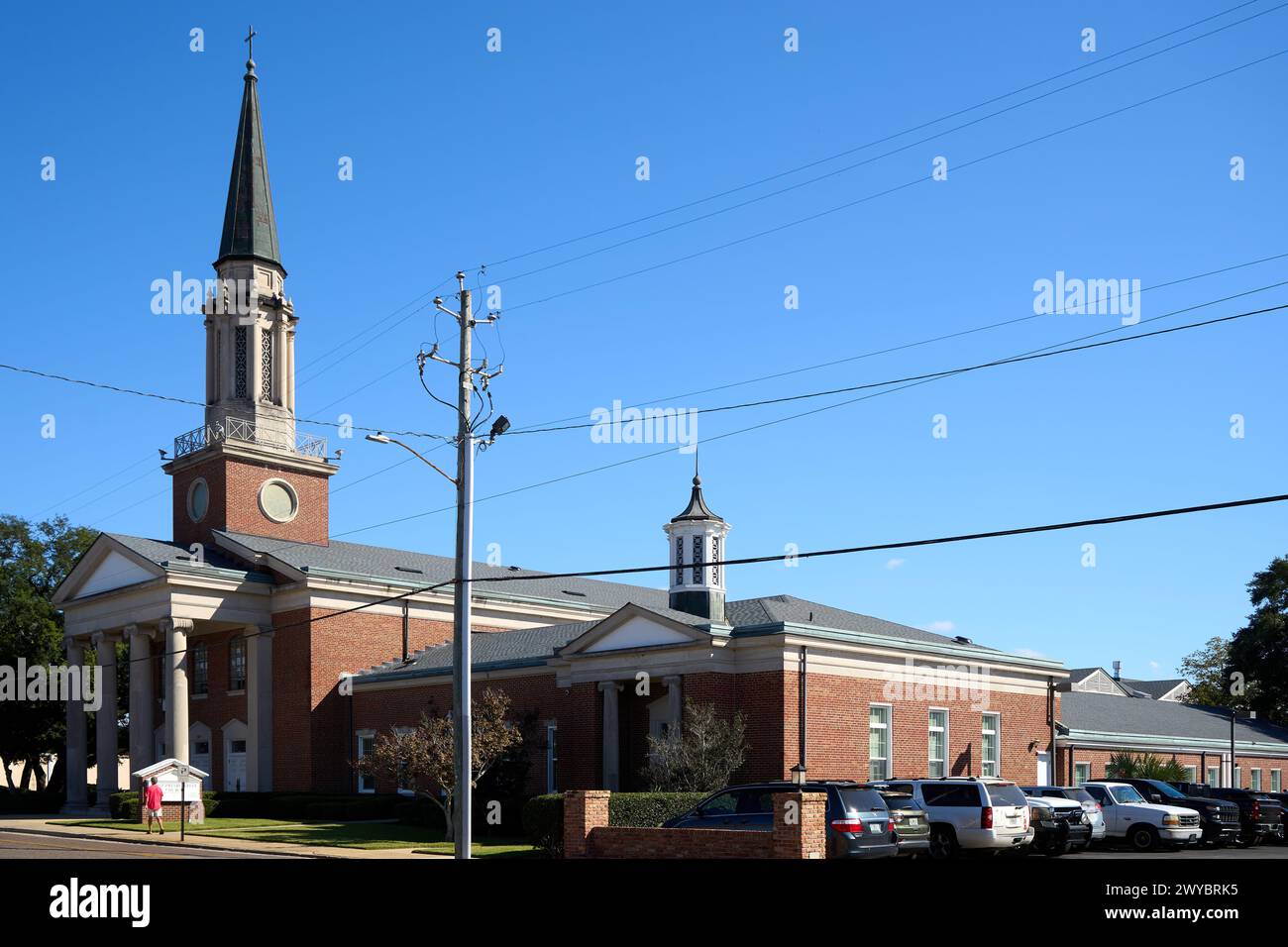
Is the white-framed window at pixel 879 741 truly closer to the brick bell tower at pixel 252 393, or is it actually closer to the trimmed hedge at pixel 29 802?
the brick bell tower at pixel 252 393

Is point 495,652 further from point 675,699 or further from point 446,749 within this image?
point 446,749

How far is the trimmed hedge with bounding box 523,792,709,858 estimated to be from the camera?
32.3 meters

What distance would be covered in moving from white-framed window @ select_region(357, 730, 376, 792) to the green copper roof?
21601 millimetres

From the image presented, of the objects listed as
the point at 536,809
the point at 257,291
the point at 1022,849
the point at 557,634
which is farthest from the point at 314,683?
the point at 1022,849

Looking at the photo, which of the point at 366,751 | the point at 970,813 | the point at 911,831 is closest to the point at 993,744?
the point at 970,813

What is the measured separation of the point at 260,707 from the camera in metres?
53.9

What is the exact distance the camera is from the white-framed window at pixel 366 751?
50688mm

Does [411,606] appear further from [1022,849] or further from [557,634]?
[1022,849]

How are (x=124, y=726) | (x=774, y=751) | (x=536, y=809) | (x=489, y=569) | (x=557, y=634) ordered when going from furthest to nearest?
(x=124, y=726) < (x=489, y=569) < (x=557, y=634) < (x=774, y=751) < (x=536, y=809)

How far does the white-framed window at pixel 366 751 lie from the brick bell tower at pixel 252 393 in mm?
10620

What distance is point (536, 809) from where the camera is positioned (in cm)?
3309

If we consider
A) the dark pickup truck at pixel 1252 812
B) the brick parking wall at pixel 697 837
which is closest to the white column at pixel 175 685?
the brick parking wall at pixel 697 837

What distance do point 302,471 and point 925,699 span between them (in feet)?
98.6

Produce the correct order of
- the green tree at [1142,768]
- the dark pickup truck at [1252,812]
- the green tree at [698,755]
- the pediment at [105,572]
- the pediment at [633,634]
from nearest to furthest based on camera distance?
the green tree at [698,755], the dark pickup truck at [1252,812], the pediment at [633,634], the green tree at [1142,768], the pediment at [105,572]
